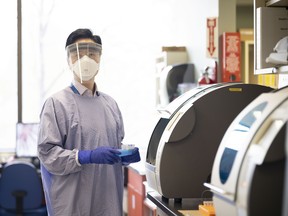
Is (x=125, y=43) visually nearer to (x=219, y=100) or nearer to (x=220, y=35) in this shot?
(x=220, y=35)

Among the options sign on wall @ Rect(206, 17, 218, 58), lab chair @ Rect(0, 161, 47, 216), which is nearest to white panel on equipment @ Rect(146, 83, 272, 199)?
sign on wall @ Rect(206, 17, 218, 58)

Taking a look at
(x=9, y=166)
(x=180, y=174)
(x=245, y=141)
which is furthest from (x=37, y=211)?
(x=245, y=141)

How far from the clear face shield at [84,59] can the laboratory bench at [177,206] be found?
0.70 metres

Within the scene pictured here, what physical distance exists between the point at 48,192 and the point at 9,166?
2.05 meters

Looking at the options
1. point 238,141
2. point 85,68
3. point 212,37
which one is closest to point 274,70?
point 238,141

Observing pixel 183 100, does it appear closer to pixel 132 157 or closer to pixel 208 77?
pixel 132 157

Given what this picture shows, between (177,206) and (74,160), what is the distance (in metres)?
0.53

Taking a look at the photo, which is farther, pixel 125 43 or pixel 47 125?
pixel 125 43

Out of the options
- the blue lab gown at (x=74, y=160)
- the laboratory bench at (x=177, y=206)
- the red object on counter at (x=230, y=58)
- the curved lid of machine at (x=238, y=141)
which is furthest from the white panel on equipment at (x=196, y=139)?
the red object on counter at (x=230, y=58)

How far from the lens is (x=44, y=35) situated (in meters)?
5.88

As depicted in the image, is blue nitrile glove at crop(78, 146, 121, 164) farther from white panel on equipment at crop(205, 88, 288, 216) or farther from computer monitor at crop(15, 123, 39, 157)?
computer monitor at crop(15, 123, 39, 157)

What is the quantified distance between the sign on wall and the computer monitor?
2060 millimetres

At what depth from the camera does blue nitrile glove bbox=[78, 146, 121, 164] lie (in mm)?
2482

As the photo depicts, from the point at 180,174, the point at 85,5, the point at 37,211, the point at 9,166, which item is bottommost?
the point at 37,211
